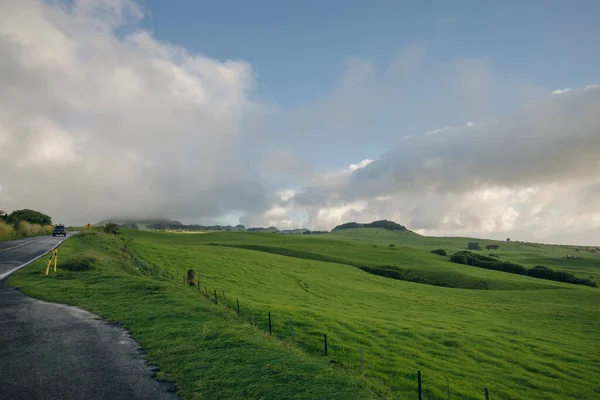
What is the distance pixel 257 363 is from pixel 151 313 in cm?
1049

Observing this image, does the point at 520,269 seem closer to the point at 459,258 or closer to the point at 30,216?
the point at 459,258

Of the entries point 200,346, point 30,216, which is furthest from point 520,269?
point 30,216

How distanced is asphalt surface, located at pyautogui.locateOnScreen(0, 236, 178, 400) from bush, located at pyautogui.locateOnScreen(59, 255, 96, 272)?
12.9 metres

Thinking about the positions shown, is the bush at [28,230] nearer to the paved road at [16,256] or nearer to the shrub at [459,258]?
the paved road at [16,256]

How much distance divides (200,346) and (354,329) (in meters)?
18.0

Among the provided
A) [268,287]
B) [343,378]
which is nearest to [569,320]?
[268,287]

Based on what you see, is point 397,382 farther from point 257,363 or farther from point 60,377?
point 60,377

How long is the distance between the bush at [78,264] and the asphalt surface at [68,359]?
12925 mm

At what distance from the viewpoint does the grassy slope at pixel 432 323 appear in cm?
2598

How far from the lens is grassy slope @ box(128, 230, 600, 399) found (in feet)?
85.3

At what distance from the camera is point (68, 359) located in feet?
50.2

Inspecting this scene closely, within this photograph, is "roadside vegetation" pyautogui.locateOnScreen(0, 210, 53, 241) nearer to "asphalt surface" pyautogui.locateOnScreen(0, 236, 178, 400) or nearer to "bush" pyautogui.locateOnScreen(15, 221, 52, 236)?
"bush" pyautogui.locateOnScreen(15, 221, 52, 236)

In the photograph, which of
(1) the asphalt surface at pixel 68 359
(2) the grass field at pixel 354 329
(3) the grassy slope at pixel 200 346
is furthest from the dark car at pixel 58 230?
(1) the asphalt surface at pixel 68 359

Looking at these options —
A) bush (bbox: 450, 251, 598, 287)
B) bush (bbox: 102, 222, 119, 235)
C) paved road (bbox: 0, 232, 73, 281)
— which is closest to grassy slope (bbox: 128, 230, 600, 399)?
bush (bbox: 102, 222, 119, 235)
